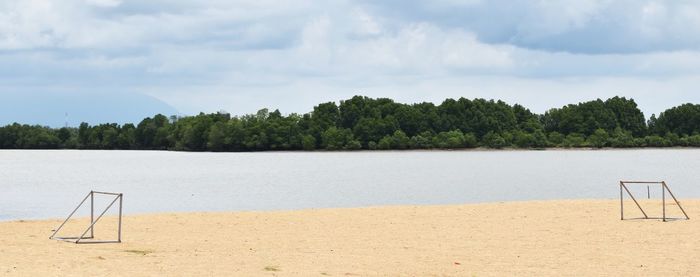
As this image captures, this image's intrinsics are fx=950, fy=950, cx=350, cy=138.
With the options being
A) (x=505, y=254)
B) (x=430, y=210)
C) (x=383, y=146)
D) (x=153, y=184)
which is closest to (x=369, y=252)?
(x=505, y=254)

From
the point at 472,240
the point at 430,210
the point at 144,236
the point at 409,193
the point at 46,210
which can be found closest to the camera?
the point at 472,240

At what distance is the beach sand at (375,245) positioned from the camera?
2011cm

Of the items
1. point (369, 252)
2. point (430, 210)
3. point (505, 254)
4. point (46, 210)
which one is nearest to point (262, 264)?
point (369, 252)

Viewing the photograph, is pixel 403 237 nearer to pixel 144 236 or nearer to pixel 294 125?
pixel 144 236

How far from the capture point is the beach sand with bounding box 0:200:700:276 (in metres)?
20.1

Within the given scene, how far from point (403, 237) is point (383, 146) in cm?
16993

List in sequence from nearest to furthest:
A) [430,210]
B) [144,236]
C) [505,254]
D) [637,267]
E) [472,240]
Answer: [637,267]
[505,254]
[472,240]
[144,236]
[430,210]

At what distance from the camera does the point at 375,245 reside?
2494 centimetres

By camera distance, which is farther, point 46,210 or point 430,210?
point 46,210

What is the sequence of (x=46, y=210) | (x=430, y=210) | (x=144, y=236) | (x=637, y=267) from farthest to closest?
1. (x=46, y=210)
2. (x=430, y=210)
3. (x=144, y=236)
4. (x=637, y=267)

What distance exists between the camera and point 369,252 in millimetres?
23359

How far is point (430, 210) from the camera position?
36625 millimetres

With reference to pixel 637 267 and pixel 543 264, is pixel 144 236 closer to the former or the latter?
pixel 543 264

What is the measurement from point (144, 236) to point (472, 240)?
9459 millimetres
